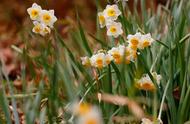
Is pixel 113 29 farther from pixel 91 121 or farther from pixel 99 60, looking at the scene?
pixel 91 121

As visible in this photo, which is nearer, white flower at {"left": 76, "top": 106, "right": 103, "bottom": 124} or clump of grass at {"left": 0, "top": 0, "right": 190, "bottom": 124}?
white flower at {"left": 76, "top": 106, "right": 103, "bottom": 124}

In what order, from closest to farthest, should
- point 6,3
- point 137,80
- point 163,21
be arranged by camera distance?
point 137,80
point 163,21
point 6,3

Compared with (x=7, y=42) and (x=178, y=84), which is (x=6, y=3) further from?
(x=178, y=84)

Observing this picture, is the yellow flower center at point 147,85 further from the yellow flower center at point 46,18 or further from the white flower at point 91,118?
the white flower at point 91,118

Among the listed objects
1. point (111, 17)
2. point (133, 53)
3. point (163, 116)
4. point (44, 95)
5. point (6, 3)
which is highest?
point (6, 3)

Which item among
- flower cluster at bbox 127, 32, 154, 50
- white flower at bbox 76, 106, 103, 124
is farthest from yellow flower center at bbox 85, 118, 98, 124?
flower cluster at bbox 127, 32, 154, 50

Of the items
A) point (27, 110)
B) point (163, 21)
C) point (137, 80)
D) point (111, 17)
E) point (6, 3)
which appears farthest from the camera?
point (6, 3)

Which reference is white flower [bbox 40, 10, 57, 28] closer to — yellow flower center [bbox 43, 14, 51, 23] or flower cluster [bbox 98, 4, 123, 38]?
yellow flower center [bbox 43, 14, 51, 23]

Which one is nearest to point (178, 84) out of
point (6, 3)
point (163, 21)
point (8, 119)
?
point (8, 119)
